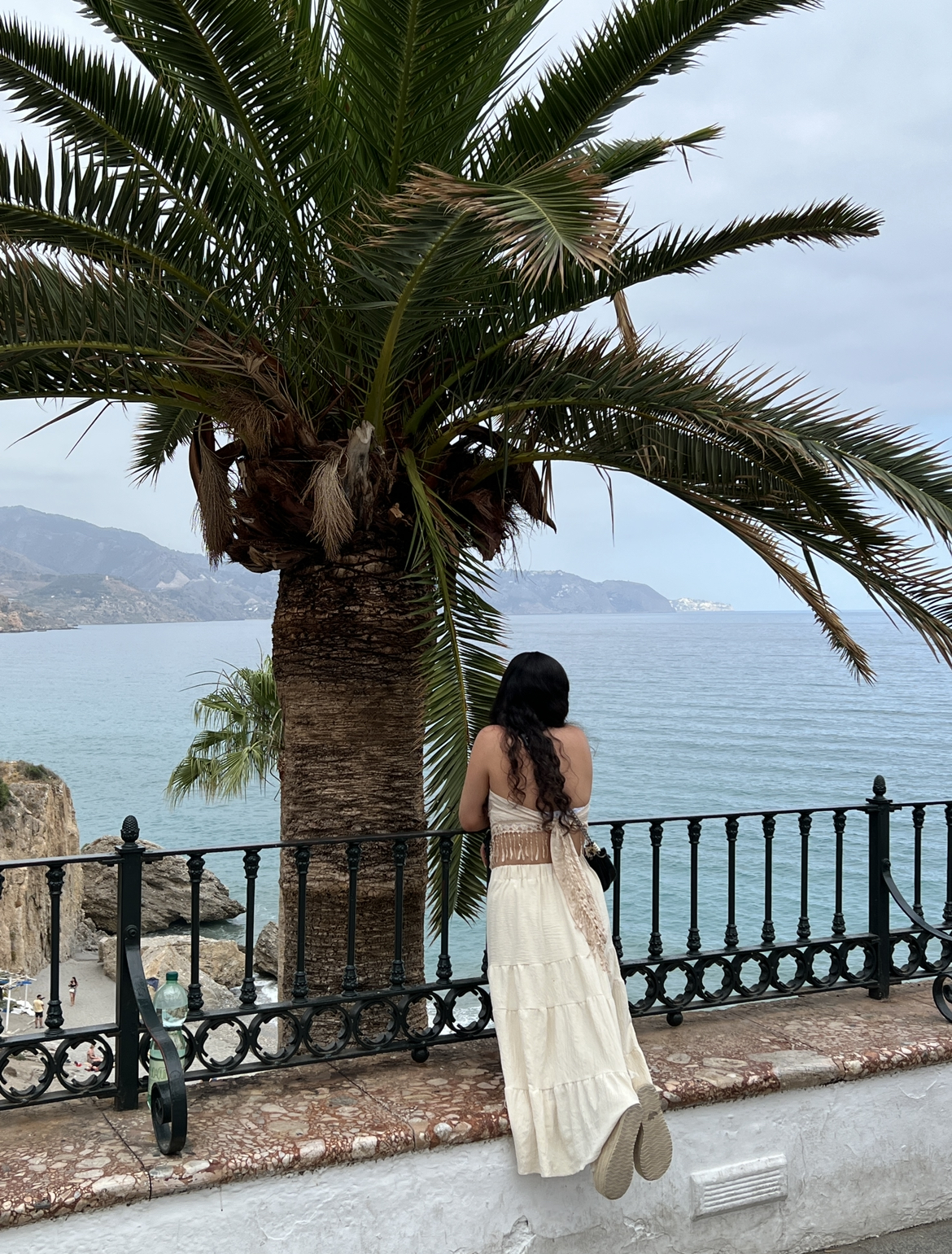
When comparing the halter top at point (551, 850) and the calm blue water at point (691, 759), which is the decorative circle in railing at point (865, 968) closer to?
the halter top at point (551, 850)

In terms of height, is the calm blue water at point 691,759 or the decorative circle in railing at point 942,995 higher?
the decorative circle in railing at point 942,995

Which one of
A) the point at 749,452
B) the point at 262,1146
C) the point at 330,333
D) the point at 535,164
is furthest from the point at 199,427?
the point at 262,1146

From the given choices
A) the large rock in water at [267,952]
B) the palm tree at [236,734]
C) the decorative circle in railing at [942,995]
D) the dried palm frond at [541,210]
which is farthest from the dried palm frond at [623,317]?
the large rock in water at [267,952]

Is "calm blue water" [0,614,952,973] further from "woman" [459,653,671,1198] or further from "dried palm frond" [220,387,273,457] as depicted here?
"woman" [459,653,671,1198]

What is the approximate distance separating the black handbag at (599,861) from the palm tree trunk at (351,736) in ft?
5.67

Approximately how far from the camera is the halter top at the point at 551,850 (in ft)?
12.0

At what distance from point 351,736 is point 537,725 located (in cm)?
205

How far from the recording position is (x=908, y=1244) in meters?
4.14

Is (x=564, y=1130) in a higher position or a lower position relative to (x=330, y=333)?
lower

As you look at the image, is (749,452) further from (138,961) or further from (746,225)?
(138,961)

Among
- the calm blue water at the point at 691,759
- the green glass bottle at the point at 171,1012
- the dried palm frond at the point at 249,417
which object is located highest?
the dried palm frond at the point at 249,417

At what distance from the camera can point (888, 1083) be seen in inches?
169

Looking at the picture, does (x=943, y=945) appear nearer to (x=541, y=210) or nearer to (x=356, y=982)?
(x=356, y=982)

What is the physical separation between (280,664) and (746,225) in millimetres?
3310
